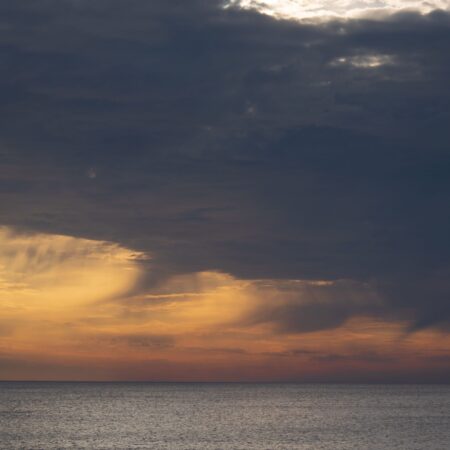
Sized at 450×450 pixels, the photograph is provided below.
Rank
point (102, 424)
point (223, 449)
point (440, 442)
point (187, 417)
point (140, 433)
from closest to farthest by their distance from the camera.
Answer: point (223, 449)
point (440, 442)
point (140, 433)
point (102, 424)
point (187, 417)

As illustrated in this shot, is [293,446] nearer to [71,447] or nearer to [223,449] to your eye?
[223,449]

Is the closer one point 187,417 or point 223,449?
point 223,449

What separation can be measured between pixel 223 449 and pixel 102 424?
1960 inches

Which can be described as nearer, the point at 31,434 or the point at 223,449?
the point at 223,449

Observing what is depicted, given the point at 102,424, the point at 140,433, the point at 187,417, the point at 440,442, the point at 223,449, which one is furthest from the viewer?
the point at 187,417

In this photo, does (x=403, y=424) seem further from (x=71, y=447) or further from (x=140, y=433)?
(x=71, y=447)

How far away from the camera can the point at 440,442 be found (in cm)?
11369

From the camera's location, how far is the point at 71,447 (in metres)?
102

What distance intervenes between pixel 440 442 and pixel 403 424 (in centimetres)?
3646

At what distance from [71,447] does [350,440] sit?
38.7 metres

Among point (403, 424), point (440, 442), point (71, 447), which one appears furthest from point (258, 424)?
point (71, 447)

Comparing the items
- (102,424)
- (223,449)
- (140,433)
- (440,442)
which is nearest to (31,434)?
(140,433)

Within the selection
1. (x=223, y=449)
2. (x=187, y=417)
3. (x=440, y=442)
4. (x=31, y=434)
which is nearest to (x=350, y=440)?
(x=440, y=442)

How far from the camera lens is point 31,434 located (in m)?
121
